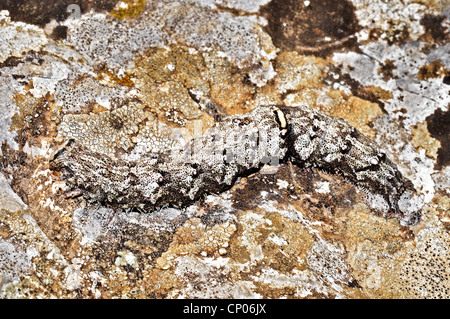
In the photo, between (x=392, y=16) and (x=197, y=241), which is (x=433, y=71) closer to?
(x=392, y=16)

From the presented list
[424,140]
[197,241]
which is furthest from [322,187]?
[197,241]

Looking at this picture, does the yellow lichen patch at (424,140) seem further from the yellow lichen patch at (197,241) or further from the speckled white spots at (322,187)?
the yellow lichen patch at (197,241)

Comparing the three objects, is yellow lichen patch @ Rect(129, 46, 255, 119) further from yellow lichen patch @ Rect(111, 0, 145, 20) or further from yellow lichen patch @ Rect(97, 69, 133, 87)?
yellow lichen patch @ Rect(111, 0, 145, 20)

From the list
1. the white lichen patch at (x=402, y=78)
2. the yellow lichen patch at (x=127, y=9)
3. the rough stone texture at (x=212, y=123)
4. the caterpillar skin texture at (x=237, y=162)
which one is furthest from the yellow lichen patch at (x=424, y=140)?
the yellow lichen patch at (x=127, y=9)

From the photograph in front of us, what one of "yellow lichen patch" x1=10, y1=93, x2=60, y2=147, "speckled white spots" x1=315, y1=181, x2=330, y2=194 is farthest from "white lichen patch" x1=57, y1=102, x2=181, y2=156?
"speckled white spots" x1=315, y1=181, x2=330, y2=194
